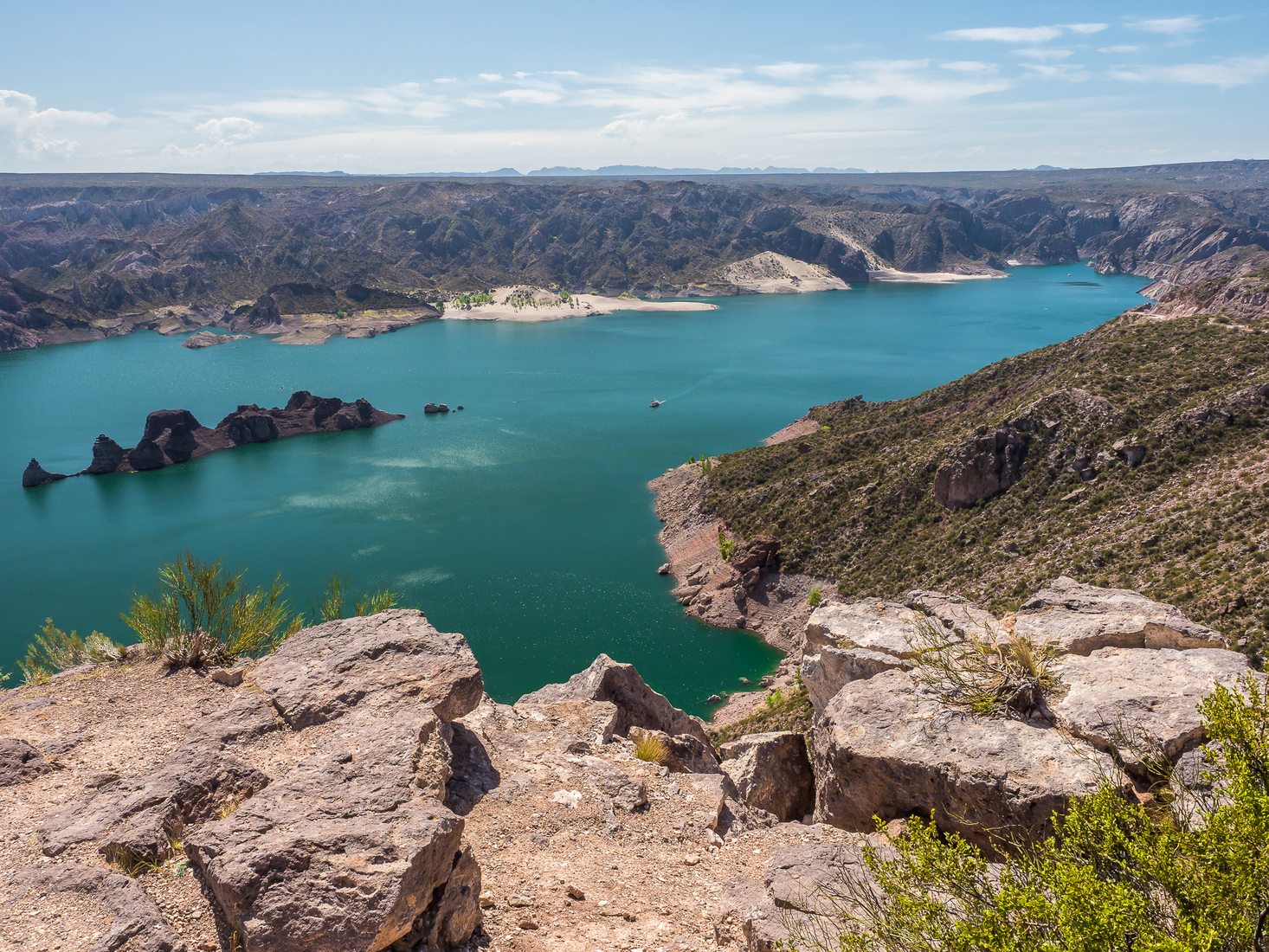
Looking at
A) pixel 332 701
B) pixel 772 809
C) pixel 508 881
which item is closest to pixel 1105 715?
pixel 772 809

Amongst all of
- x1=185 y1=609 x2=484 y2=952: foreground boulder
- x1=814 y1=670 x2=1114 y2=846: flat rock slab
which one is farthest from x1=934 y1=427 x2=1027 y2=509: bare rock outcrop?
x1=185 y1=609 x2=484 y2=952: foreground boulder

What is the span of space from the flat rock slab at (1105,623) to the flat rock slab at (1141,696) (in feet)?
2.92

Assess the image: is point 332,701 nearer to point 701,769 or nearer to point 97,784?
point 97,784

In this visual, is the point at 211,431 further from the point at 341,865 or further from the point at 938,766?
the point at 938,766

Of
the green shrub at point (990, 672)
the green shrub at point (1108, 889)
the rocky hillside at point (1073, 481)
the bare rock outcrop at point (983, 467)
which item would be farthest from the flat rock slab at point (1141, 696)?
the bare rock outcrop at point (983, 467)

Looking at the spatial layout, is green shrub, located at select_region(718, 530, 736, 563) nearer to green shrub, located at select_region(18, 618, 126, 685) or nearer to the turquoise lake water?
the turquoise lake water

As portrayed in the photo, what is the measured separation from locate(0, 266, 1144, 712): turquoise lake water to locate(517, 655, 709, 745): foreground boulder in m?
23.2

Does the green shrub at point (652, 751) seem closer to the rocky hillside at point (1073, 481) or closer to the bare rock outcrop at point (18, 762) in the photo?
the bare rock outcrop at point (18, 762)

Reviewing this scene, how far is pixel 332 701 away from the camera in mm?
16766

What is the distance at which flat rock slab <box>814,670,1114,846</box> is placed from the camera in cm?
1398

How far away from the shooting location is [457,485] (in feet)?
306

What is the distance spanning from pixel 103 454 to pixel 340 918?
114 meters

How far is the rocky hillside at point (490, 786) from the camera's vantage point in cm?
1088

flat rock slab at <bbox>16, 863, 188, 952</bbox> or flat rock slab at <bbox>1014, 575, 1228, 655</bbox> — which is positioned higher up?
flat rock slab at <bbox>1014, 575, 1228, 655</bbox>
